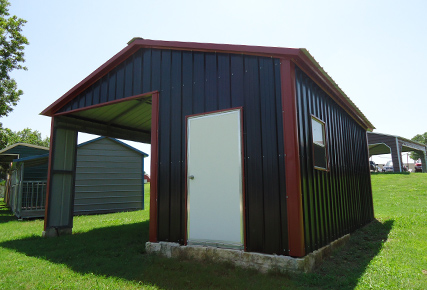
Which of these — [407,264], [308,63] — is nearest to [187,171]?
[308,63]

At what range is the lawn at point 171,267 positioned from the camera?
4.05 m

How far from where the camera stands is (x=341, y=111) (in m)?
Result: 8.05

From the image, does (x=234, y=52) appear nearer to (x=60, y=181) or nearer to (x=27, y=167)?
(x=60, y=181)

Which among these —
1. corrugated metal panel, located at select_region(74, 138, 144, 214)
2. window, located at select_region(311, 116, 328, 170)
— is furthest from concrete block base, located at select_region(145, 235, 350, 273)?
corrugated metal panel, located at select_region(74, 138, 144, 214)

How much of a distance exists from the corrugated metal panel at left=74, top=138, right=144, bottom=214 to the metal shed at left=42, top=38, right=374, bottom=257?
23.7 ft

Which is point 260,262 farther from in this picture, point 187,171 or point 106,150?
point 106,150

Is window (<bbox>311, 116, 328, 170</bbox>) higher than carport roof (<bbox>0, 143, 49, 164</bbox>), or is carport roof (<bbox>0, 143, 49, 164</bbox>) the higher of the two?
carport roof (<bbox>0, 143, 49, 164</bbox>)

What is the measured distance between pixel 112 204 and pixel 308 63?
12.2 metres

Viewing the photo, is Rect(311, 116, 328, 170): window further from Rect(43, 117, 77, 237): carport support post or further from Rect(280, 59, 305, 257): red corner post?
Rect(43, 117, 77, 237): carport support post

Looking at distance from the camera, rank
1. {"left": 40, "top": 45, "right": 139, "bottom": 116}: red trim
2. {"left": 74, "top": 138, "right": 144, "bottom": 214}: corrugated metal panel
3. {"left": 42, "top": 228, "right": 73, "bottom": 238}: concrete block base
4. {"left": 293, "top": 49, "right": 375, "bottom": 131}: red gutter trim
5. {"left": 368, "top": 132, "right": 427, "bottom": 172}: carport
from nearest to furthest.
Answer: {"left": 293, "top": 49, "right": 375, "bottom": 131}: red gutter trim, {"left": 40, "top": 45, "right": 139, "bottom": 116}: red trim, {"left": 42, "top": 228, "right": 73, "bottom": 238}: concrete block base, {"left": 74, "top": 138, "right": 144, "bottom": 214}: corrugated metal panel, {"left": 368, "top": 132, "right": 427, "bottom": 172}: carport

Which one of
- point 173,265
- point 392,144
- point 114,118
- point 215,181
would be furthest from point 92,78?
point 392,144

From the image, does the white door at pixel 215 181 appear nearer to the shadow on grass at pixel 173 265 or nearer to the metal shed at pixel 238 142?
the metal shed at pixel 238 142

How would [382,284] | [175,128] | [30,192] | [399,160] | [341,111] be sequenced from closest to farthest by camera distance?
[382,284]
[175,128]
[341,111]
[30,192]
[399,160]

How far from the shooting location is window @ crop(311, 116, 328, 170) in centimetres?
576
